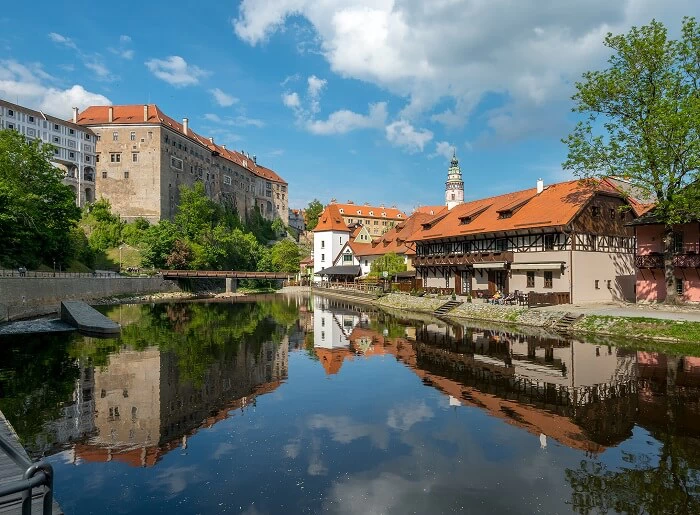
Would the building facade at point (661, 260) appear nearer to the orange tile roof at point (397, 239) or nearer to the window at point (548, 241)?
the window at point (548, 241)

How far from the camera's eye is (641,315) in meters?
26.2

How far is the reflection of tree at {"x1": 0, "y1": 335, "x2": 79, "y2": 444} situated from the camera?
12.2 metres

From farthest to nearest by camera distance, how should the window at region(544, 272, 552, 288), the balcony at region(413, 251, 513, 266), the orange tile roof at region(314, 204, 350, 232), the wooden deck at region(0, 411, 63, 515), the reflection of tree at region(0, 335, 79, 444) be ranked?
1. the orange tile roof at region(314, 204, 350, 232)
2. the balcony at region(413, 251, 513, 266)
3. the window at region(544, 272, 552, 288)
4. the reflection of tree at region(0, 335, 79, 444)
5. the wooden deck at region(0, 411, 63, 515)

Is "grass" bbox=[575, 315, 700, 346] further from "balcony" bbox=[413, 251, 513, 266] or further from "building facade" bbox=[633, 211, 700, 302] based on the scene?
"balcony" bbox=[413, 251, 513, 266]

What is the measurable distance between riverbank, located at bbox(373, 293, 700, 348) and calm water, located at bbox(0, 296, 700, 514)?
3795mm

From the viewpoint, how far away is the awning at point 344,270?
76.8 meters

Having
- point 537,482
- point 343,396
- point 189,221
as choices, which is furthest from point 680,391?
point 189,221

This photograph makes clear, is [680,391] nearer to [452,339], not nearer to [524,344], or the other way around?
[524,344]

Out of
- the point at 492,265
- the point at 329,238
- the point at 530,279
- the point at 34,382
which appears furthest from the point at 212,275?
the point at 34,382

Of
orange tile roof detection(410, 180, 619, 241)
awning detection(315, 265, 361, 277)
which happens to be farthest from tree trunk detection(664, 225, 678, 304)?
awning detection(315, 265, 361, 277)

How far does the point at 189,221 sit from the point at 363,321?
56.8 metres

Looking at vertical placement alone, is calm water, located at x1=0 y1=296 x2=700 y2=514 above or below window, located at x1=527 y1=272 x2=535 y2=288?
below

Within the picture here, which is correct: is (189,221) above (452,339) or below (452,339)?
above

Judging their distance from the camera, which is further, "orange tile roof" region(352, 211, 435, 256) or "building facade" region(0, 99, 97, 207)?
"building facade" region(0, 99, 97, 207)
